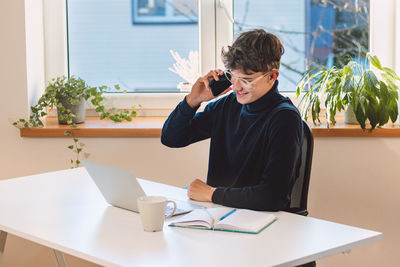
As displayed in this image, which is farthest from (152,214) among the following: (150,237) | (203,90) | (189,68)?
(189,68)

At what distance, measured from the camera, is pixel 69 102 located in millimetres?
2703

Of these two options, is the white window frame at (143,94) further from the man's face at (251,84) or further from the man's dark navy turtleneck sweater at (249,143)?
the man's face at (251,84)

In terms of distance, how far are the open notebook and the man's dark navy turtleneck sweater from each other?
10cm

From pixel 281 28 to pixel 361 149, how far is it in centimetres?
78

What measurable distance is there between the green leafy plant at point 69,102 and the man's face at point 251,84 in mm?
1027

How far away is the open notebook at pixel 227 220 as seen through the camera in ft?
4.68

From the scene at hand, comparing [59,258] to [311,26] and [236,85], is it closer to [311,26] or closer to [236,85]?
[236,85]

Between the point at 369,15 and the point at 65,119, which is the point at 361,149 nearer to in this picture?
the point at 369,15

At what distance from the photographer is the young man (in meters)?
1.68

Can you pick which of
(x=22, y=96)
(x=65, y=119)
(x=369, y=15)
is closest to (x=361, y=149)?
(x=369, y=15)

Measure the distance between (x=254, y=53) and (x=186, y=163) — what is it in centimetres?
95

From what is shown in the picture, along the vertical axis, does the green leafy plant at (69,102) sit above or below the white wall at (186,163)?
above

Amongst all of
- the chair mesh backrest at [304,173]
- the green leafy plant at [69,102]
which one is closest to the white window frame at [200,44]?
the green leafy plant at [69,102]

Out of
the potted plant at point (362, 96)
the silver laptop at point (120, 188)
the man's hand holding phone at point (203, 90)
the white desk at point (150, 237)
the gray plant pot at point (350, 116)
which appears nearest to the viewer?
the white desk at point (150, 237)
